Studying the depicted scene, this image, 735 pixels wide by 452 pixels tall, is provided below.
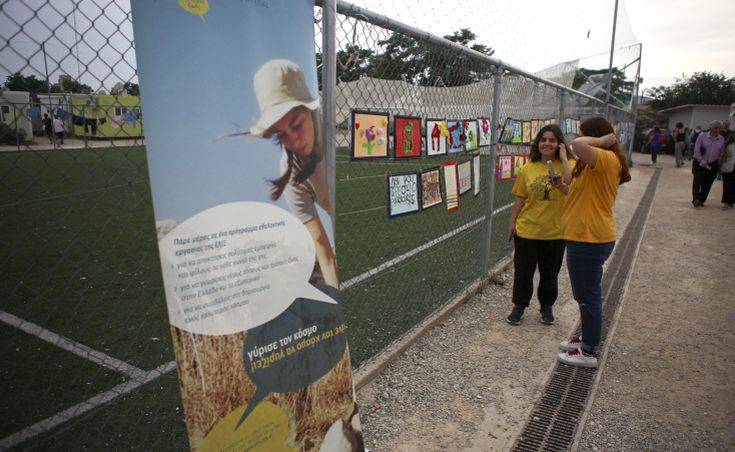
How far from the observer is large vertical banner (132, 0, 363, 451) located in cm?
149

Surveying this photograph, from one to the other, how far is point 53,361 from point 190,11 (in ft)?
10.3

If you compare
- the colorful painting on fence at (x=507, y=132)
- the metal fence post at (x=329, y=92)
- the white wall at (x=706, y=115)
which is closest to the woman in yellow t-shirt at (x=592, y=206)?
the metal fence post at (x=329, y=92)

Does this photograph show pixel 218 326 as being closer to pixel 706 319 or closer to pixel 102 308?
pixel 102 308

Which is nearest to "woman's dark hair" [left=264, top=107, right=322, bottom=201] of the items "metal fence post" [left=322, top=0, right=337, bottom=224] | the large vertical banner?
the large vertical banner

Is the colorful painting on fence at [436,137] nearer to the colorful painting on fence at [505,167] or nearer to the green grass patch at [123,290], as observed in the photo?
the green grass patch at [123,290]

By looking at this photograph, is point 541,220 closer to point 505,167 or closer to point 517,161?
point 505,167

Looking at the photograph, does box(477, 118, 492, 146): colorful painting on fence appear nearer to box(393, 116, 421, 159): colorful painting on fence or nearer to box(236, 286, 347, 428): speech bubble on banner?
box(393, 116, 421, 159): colorful painting on fence

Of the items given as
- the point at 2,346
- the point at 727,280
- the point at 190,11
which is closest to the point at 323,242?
the point at 190,11

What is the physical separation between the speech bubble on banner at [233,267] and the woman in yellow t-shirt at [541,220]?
2830 millimetres

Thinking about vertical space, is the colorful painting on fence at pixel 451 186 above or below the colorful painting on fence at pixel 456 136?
below

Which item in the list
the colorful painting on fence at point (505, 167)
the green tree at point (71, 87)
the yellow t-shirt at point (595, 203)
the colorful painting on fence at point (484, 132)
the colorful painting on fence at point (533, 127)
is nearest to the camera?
the green tree at point (71, 87)

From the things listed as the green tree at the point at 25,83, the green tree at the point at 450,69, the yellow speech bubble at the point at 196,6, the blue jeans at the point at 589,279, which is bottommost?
Answer: the blue jeans at the point at 589,279

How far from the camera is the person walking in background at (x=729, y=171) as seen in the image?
32.8 ft

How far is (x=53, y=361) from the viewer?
3.43 meters
